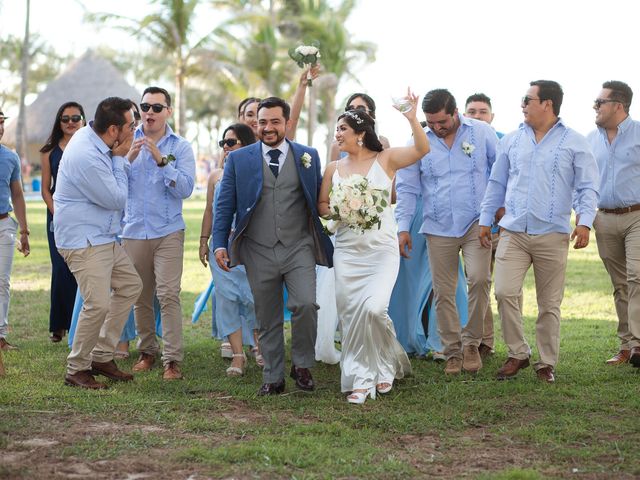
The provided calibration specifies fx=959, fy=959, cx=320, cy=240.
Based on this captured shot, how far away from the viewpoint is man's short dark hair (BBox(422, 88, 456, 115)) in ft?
28.7

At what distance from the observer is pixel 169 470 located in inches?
228

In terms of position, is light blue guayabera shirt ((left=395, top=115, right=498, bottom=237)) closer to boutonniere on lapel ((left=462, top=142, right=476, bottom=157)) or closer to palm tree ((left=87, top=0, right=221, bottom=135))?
boutonniere on lapel ((left=462, top=142, right=476, bottom=157))

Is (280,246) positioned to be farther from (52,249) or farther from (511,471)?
(52,249)

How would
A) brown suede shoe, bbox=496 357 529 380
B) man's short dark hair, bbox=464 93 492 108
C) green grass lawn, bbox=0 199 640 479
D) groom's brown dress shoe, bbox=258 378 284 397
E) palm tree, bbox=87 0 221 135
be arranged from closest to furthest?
green grass lawn, bbox=0 199 640 479
groom's brown dress shoe, bbox=258 378 284 397
brown suede shoe, bbox=496 357 529 380
man's short dark hair, bbox=464 93 492 108
palm tree, bbox=87 0 221 135

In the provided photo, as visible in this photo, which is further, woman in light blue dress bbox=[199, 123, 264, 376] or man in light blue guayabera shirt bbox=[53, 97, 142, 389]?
woman in light blue dress bbox=[199, 123, 264, 376]

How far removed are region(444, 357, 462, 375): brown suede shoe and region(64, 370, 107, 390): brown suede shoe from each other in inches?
122

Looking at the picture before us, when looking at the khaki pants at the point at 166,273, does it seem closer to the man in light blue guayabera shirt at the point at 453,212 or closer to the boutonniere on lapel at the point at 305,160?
the boutonniere on lapel at the point at 305,160

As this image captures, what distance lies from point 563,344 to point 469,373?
1885 millimetres

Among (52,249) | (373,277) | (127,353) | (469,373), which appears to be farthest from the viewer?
(52,249)

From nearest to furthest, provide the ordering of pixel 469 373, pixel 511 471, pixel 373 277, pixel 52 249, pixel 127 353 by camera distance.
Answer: pixel 511 471
pixel 373 277
pixel 469 373
pixel 127 353
pixel 52 249

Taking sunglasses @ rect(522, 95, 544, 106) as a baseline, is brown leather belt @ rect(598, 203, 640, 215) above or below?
below

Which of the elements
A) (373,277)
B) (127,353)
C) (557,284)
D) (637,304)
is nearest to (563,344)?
(637,304)

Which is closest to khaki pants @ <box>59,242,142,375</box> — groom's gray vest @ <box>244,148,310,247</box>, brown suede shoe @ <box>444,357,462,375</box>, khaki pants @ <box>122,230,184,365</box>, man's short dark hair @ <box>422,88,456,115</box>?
khaki pants @ <box>122,230,184,365</box>

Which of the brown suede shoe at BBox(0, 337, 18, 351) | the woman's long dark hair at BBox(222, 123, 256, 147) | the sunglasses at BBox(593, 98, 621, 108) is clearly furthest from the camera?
the brown suede shoe at BBox(0, 337, 18, 351)
